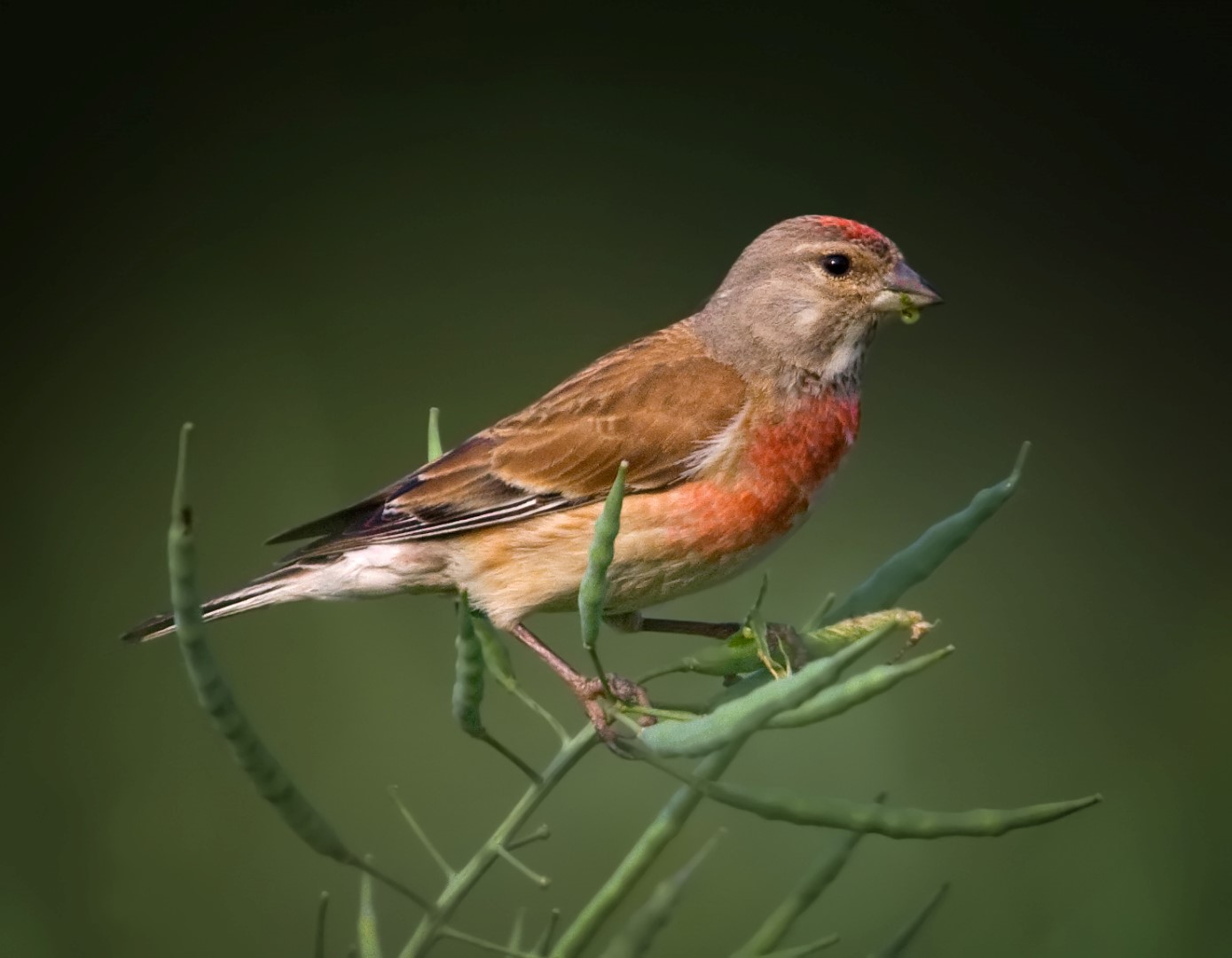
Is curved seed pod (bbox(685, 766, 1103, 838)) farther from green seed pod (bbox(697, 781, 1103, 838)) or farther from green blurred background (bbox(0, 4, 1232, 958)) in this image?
green blurred background (bbox(0, 4, 1232, 958))

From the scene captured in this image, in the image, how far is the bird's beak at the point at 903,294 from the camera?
111 inches

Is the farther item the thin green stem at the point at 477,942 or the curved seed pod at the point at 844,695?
the thin green stem at the point at 477,942

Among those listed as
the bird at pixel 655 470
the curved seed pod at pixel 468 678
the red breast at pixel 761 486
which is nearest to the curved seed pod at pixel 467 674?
the curved seed pod at pixel 468 678

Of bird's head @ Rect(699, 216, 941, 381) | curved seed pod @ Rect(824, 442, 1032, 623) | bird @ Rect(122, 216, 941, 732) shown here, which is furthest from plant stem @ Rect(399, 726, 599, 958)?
bird's head @ Rect(699, 216, 941, 381)

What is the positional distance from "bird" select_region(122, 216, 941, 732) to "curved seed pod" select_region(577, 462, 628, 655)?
797mm

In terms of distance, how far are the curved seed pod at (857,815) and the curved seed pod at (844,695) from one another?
0.07 metres

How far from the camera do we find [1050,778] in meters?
3.57

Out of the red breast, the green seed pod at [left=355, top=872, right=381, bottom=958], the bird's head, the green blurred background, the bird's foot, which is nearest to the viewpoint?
the green seed pod at [left=355, top=872, right=381, bottom=958]

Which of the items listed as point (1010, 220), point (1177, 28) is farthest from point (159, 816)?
point (1177, 28)

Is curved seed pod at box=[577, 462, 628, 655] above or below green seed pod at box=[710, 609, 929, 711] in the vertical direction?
above

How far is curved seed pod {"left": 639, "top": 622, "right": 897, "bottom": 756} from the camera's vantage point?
4.34 ft

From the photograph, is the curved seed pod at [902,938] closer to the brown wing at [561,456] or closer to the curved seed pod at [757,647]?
the curved seed pod at [757,647]

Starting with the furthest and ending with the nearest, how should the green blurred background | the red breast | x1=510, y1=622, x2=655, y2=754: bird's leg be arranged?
the green blurred background → the red breast → x1=510, y1=622, x2=655, y2=754: bird's leg

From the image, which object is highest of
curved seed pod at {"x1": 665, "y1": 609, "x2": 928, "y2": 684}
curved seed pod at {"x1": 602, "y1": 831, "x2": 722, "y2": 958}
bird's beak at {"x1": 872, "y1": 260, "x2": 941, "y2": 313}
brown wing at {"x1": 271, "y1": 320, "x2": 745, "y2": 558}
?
bird's beak at {"x1": 872, "y1": 260, "x2": 941, "y2": 313}
